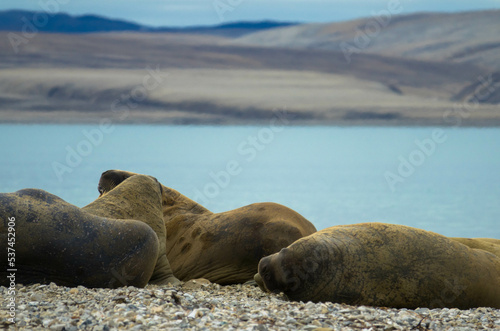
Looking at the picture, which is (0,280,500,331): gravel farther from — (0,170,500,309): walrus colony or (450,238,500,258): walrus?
(450,238,500,258): walrus

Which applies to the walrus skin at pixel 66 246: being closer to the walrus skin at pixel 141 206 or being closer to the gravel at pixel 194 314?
the gravel at pixel 194 314

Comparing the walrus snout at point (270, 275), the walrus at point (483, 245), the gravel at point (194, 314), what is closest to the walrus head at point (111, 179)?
the gravel at point (194, 314)

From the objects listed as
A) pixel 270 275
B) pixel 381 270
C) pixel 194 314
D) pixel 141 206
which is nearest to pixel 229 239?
pixel 141 206

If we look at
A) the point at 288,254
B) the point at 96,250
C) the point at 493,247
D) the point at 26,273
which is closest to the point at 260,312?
the point at 288,254

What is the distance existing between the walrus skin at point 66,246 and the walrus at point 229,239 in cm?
136

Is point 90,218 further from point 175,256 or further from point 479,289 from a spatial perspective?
point 479,289

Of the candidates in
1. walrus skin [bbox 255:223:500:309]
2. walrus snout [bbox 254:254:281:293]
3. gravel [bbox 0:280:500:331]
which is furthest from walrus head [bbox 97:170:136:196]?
walrus snout [bbox 254:254:281:293]

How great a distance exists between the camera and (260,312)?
4.43m

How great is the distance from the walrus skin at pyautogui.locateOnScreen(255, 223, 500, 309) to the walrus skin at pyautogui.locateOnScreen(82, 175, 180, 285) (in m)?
1.17

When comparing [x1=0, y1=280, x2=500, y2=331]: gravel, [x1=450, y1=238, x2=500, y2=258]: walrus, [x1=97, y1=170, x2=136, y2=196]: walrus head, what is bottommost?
[x1=0, y1=280, x2=500, y2=331]: gravel

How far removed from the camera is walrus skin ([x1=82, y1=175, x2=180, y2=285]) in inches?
242

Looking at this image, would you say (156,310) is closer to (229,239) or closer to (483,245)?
(229,239)

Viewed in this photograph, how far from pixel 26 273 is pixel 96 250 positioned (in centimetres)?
56

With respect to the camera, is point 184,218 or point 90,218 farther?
point 184,218
